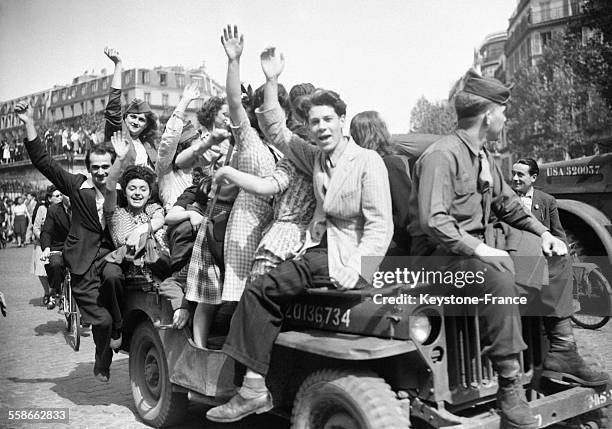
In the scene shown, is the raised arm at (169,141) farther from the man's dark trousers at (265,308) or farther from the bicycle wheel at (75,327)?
the bicycle wheel at (75,327)

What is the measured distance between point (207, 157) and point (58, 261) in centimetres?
429

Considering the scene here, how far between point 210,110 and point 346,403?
2.59 meters

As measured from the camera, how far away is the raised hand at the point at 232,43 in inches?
172

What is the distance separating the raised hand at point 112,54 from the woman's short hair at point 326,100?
3.26m

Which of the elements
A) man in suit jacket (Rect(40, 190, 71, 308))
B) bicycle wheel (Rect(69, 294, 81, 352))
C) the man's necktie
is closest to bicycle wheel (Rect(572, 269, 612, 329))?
the man's necktie

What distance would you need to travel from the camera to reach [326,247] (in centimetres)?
414

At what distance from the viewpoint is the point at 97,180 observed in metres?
5.84

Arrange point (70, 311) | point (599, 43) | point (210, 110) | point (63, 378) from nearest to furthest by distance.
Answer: point (210, 110) → point (63, 378) → point (70, 311) → point (599, 43)

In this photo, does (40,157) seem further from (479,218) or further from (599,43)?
(599,43)

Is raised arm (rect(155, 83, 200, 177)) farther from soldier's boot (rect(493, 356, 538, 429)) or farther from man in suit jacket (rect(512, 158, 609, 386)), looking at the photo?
soldier's boot (rect(493, 356, 538, 429))

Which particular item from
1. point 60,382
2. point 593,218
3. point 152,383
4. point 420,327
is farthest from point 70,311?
point 420,327

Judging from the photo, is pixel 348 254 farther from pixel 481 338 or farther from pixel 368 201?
pixel 481 338

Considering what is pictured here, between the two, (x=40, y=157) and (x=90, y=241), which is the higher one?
(x=40, y=157)

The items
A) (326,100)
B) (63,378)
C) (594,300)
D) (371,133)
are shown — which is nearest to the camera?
(326,100)
